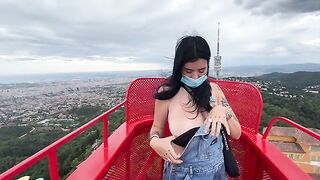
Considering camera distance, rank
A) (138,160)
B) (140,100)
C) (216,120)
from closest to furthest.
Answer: (216,120)
(138,160)
(140,100)

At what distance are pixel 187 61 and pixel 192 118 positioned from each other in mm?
321

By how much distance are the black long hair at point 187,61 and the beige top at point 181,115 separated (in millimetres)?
32

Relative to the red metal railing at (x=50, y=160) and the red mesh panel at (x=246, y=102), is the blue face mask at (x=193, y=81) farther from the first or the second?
the red mesh panel at (x=246, y=102)

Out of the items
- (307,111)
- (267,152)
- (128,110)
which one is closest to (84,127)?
(128,110)

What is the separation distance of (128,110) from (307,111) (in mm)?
26076

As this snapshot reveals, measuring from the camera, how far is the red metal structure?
222 cm

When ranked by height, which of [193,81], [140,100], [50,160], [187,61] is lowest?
[50,160]

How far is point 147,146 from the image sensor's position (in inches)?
134

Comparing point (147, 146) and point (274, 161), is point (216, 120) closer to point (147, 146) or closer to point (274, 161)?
point (274, 161)

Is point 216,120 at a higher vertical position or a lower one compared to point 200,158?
higher

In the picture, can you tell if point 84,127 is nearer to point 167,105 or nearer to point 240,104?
point 167,105

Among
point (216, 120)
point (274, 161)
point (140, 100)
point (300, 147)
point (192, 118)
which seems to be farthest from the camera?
point (300, 147)

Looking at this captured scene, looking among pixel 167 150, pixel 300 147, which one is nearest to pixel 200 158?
pixel 167 150

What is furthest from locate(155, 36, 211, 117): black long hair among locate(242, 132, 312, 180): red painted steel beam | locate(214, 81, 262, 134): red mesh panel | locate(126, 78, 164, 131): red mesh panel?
locate(126, 78, 164, 131): red mesh panel
